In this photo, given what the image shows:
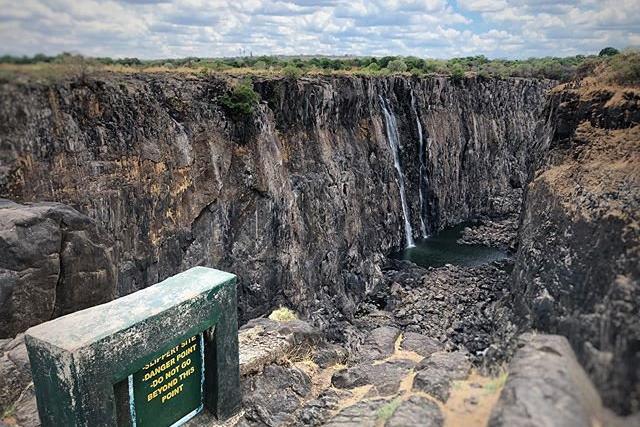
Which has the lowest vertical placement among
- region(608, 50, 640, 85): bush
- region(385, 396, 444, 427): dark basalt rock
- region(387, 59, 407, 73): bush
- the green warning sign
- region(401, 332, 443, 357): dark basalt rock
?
region(401, 332, 443, 357): dark basalt rock

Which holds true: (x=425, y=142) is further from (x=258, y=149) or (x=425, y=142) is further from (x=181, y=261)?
(x=181, y=261)

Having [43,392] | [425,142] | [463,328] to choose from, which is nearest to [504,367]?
[43,392]

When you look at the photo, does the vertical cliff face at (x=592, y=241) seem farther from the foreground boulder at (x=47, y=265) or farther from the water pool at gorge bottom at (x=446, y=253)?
the water pool at gorge bottom at (x=446, y=253)

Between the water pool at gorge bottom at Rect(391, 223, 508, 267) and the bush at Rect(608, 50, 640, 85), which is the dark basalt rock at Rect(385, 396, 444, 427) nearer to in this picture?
the bush at Rect(608, 50, 640, 85)

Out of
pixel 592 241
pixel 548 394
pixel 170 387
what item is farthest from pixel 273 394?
pixel 592 241

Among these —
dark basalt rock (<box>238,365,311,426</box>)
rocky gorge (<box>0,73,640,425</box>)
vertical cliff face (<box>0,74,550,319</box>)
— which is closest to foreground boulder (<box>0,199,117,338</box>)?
A: rocky gorge (<box>0,73,640,425</box>)

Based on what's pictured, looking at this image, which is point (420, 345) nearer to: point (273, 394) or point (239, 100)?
point (273, 394)

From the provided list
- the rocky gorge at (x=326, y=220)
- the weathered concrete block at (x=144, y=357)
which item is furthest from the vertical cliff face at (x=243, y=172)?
the weathered concrete block at (x=144, y=357)
